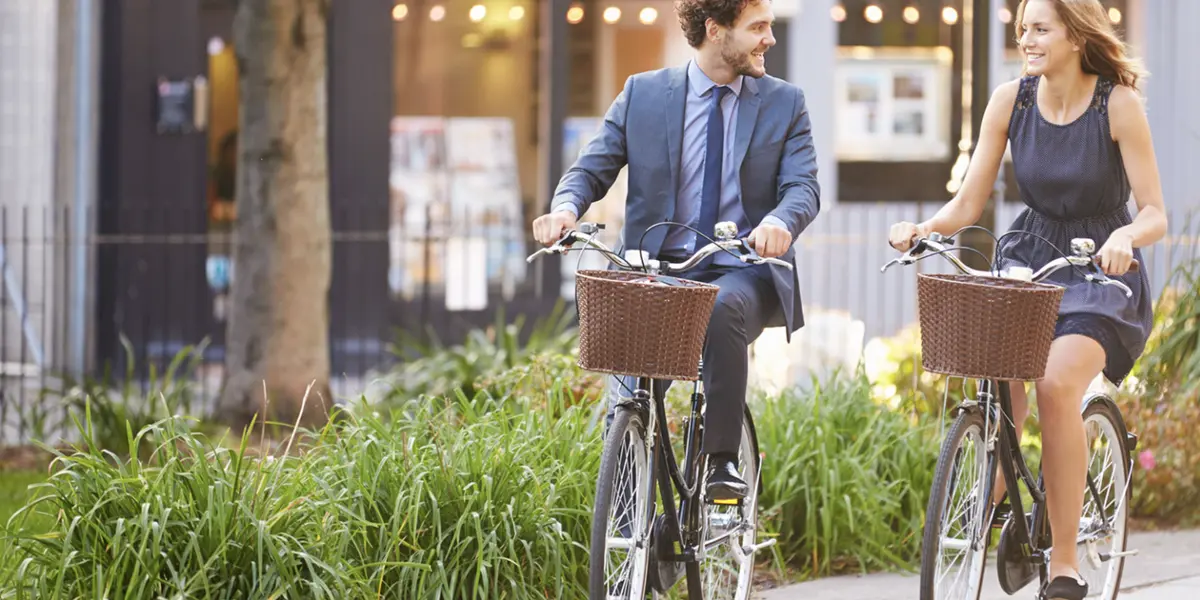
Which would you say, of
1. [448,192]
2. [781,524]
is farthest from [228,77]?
[781,524]

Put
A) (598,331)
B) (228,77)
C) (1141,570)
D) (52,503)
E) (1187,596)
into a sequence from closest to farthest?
(598,331), (52,503), (1187,596), (1141,570), (228,77)

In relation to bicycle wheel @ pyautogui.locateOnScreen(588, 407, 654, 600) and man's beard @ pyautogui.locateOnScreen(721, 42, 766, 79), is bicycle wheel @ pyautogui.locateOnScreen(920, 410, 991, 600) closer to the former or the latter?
bicycle wheel @ pyautogui.locateOnScreen(588, 407, 654, 600)

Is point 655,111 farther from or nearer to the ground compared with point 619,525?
farther from the ground

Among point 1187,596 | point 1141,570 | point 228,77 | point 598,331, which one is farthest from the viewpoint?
point 228,77

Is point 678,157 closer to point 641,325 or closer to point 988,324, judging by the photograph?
point 641,325

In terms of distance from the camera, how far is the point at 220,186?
13484mm

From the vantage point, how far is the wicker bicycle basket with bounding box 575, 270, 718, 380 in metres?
3.92

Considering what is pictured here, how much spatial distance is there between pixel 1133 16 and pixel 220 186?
7734 mm

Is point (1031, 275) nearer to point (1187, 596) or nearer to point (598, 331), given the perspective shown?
point (598, 331)

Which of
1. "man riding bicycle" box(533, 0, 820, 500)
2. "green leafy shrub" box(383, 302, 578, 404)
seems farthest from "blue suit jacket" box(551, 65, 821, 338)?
"green leafy shrub" box(383, 302, 578, 404)

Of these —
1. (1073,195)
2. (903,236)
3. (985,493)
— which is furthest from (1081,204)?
(985,493)

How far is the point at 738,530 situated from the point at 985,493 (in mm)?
716

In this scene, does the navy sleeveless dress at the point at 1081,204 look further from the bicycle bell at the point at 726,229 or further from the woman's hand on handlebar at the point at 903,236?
the bicycle bell at the point at 726,229

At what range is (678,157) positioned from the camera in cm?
460
